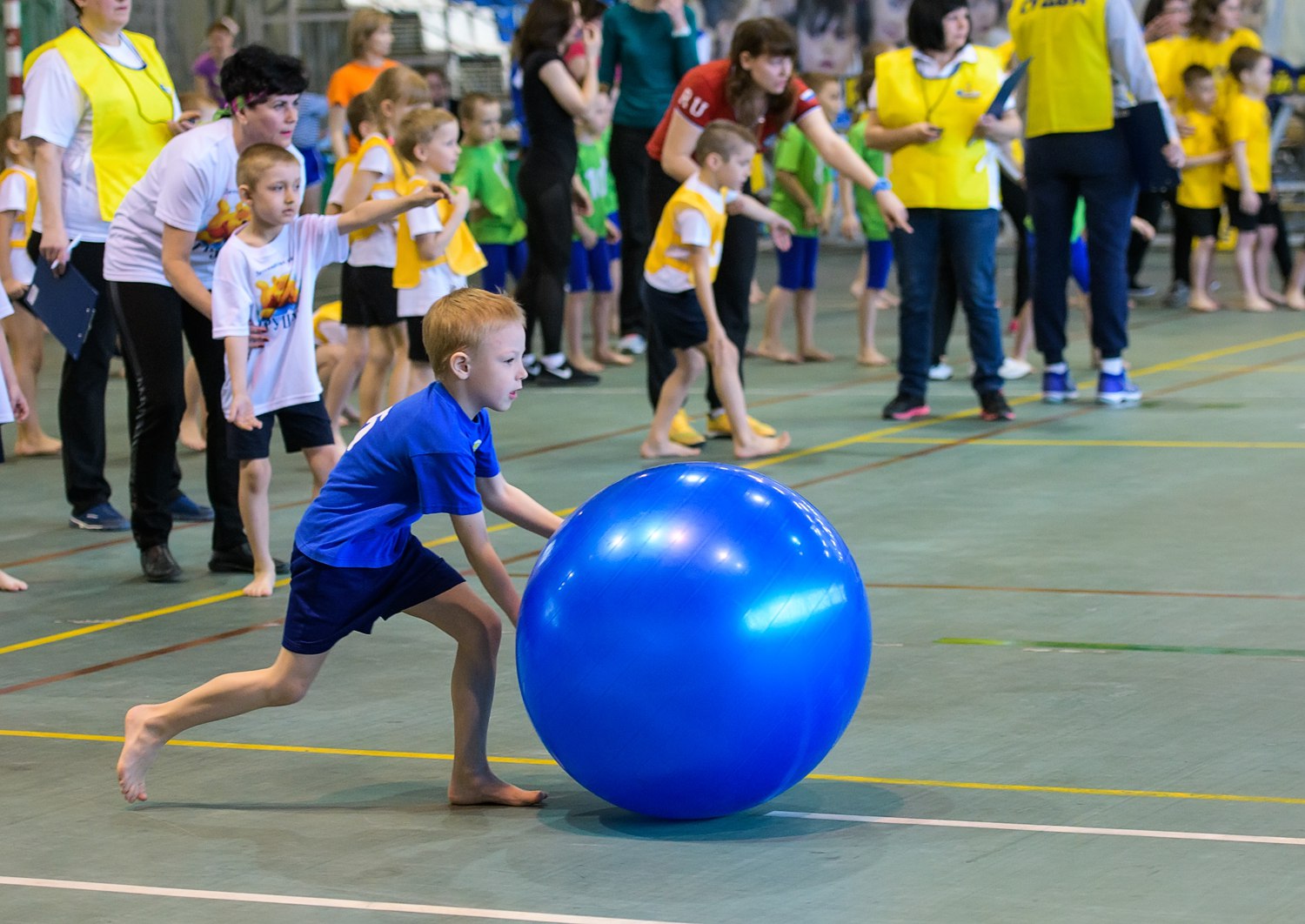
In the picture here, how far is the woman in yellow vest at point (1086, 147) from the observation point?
948 centimetres

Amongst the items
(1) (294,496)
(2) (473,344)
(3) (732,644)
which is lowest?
(1) (294,496)

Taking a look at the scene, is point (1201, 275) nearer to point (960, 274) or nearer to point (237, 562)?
point (960, 274)

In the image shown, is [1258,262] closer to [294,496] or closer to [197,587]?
[294,496]

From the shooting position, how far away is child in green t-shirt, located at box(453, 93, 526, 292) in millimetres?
11344

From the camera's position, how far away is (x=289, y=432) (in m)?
6.58

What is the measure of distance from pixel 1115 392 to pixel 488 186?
413 centimetres

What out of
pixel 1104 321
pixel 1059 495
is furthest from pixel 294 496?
pixel 1104 321

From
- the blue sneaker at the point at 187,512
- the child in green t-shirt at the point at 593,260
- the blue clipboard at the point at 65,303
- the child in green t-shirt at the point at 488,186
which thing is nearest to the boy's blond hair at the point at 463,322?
the blue clipboard at the point at 65,303

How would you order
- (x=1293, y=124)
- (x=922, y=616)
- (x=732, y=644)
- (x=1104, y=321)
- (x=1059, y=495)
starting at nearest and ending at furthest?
(x=732, y=644) → (x=922, y=616) → (x=1059, y=495) → (x=1104, y=321) → (x=1293, y=124)

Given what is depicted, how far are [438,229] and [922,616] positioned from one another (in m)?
3.85

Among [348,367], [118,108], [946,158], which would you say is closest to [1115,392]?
[946,158]

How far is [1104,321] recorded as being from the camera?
9.79 metres

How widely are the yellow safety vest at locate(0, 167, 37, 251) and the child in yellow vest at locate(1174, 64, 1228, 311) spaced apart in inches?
349

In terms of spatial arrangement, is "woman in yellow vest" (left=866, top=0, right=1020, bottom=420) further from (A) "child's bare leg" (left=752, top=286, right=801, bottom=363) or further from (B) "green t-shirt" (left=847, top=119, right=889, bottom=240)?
(A) "child's bare leg" (left=752, top=286, right=801, bottom=363)
